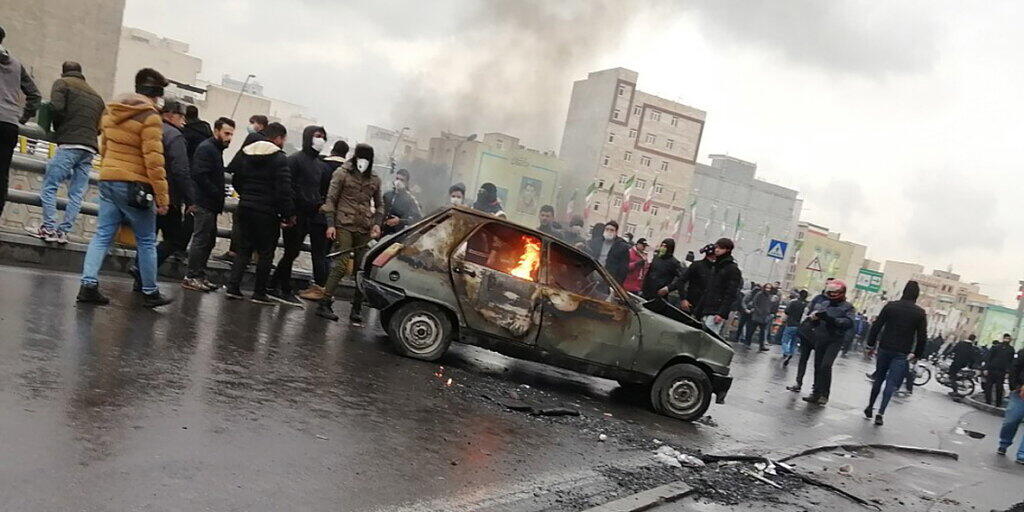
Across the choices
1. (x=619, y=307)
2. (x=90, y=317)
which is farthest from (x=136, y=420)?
(x=619, y=307)

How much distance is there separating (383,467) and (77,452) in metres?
1.55

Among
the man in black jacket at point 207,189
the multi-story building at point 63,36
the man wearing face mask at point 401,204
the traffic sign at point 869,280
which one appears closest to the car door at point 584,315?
the man in black jacket at point 207,189

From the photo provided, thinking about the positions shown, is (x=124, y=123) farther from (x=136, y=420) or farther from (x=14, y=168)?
(x=136, y=420)

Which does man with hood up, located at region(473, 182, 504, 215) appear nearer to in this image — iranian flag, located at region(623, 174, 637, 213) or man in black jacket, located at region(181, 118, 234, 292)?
man in black jacket, located at region(181, 118, 234, 292)

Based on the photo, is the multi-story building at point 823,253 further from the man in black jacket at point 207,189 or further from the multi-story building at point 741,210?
the man in black jacket at point 207,189

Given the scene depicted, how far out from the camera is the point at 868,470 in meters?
7.02

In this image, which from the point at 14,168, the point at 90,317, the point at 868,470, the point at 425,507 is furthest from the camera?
the point at 14,168

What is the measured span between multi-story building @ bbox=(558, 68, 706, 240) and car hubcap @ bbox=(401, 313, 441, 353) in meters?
42.5

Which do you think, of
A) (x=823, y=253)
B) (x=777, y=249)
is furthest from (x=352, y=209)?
(x=823, y=253)

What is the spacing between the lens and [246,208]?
25.7 ft

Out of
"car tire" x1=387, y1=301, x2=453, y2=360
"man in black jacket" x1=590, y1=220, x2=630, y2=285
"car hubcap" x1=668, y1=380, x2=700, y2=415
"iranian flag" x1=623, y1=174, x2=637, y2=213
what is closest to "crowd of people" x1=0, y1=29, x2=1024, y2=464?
"man in black jacket" x1=590, y1=220, x2=630, y2=285

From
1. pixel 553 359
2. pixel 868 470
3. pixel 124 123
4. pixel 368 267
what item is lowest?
pixel 868 470

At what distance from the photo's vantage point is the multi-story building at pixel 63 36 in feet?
136

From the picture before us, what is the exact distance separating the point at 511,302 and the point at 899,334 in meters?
5.96
